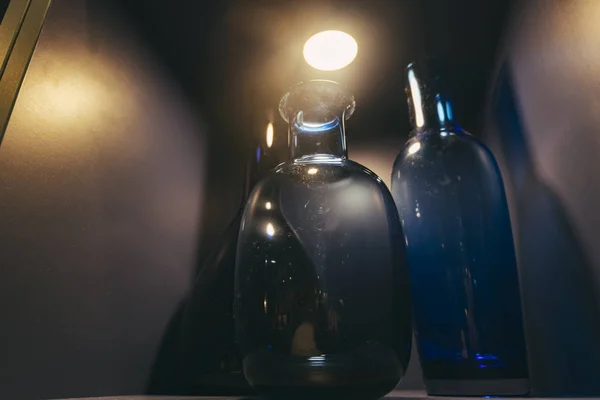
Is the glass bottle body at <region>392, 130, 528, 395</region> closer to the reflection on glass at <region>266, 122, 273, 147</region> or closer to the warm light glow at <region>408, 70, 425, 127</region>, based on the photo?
the warm light glow at <region>408, 70, 425, 127</region>

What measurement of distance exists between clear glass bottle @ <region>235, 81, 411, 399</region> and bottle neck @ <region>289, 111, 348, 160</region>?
21 mm

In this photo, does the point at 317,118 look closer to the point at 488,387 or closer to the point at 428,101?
the point at 428,101

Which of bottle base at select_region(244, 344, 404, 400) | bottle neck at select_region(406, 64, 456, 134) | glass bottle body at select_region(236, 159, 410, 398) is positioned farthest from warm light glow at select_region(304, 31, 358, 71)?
bottle base at select_region(244, 344, 404, 400)

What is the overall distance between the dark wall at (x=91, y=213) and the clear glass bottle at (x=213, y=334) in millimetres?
24

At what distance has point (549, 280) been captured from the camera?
396 mm

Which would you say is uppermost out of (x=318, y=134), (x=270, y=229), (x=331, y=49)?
(x=331, y=49)

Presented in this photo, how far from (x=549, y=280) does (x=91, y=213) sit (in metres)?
0.40

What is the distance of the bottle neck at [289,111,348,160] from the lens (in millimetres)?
454

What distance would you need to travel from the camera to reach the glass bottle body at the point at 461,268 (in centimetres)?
37

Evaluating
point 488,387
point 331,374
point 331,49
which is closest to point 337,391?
point 331,374

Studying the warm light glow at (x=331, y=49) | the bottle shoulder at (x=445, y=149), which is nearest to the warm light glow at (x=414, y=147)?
the bottle shoulder at (x=445, y=149)

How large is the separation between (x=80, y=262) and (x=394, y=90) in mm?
405

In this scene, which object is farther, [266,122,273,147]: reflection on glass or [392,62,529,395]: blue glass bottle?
[266,122,273,147]: reflection on glass

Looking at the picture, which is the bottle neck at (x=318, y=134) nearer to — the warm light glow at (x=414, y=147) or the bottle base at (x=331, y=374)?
the warm light glow at (x=414, y=147)
